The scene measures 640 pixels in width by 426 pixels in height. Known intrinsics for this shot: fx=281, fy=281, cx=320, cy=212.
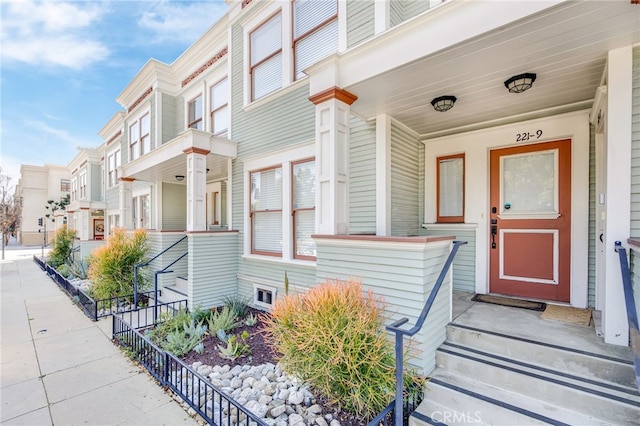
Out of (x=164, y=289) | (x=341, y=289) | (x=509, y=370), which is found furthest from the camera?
(x=164, y=289)

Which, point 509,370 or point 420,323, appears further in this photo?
point 509,370

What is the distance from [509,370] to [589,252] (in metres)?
2.20

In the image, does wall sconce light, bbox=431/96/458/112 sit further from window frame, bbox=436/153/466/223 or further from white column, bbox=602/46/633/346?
white column, bbox=602/46/633/346

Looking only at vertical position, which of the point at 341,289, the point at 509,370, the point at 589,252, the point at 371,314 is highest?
Result: the point at 589,252

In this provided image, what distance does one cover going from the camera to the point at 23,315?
6.01 meters

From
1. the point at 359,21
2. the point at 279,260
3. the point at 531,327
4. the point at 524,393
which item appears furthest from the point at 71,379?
the point at 359,21

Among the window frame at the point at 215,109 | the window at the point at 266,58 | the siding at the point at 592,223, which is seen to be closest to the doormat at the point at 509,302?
the siding at the point at 592,223

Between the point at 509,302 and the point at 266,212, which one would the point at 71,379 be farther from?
the point at 509,302

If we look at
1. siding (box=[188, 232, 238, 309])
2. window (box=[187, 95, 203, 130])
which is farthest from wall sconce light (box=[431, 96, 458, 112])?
window (box=[187, 95, 203, 130])

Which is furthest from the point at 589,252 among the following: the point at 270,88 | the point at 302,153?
the point at 270,88

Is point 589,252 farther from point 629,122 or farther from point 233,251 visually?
point 233,251

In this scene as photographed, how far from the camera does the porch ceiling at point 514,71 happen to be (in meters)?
2.18

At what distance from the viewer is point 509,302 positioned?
3.80 meters

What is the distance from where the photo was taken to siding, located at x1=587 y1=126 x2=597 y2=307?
137 inches
